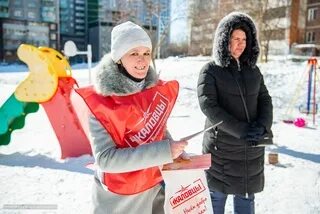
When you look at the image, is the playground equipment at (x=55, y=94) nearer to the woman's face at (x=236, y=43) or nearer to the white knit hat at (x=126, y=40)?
the woman's face at (x=236, y=43)

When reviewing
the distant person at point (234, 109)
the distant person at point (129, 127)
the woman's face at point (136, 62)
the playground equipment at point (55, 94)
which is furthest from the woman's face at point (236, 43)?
the playground equipment at point (55, 94)

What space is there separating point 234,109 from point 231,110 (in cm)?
2

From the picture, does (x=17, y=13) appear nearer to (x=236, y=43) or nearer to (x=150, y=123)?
(x=236, y=43)

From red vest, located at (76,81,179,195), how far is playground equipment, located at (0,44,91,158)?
3702 mm

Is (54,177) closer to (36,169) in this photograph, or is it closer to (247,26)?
(36,169)

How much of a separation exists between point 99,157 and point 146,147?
21cm

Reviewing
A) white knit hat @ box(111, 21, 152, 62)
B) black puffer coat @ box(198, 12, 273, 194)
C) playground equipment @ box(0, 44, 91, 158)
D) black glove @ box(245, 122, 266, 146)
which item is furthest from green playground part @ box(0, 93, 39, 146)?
white knit hat @ box(111, 21, 152, 62)

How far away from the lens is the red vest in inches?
63.7

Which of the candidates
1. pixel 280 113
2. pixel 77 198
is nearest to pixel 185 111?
pixel 280 113

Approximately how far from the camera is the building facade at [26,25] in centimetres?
7306

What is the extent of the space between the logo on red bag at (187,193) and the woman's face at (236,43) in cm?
102

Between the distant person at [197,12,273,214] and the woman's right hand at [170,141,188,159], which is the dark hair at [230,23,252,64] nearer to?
the distant person at [197,12,273,214]

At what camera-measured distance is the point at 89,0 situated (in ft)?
316

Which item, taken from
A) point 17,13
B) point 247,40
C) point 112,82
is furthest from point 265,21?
point 17,13
